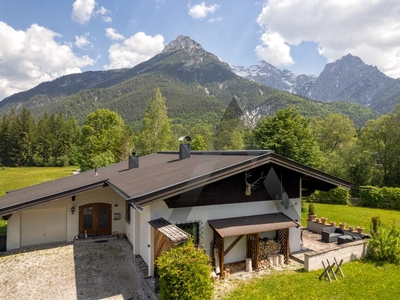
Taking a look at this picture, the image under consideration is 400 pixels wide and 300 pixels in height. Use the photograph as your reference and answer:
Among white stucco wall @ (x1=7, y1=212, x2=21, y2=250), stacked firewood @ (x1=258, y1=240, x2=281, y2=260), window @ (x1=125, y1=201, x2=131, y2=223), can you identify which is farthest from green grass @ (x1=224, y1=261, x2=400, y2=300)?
white stucco wall @ (x1=7, y1=212, x2=21, y2=250)

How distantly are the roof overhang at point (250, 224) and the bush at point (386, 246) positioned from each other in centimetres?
405

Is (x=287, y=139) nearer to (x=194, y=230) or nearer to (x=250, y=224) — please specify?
(x=250, y=224)

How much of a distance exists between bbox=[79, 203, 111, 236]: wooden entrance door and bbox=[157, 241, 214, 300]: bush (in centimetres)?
865

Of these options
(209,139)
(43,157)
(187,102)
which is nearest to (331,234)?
(209,139)

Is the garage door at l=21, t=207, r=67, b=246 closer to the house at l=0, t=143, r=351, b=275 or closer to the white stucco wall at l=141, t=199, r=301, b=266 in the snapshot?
the house at l=0, t=143, r=351, b=275

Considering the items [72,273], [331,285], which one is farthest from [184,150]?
[331,285]

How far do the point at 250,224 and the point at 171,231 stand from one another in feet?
11.1

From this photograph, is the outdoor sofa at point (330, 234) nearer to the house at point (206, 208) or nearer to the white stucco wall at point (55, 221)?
the house at point (206, 208)

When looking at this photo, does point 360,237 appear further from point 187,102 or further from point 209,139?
point 187,102

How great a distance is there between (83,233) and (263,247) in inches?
375

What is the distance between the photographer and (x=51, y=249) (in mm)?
12578

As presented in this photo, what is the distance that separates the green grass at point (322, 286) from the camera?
7.96m

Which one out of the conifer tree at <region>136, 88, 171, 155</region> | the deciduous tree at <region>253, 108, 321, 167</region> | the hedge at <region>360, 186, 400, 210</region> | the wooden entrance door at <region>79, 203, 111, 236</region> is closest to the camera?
the wooden entrance door at <region>79, 203, 111, 236</region>

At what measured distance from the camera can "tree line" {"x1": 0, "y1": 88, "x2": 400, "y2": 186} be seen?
24.2m
